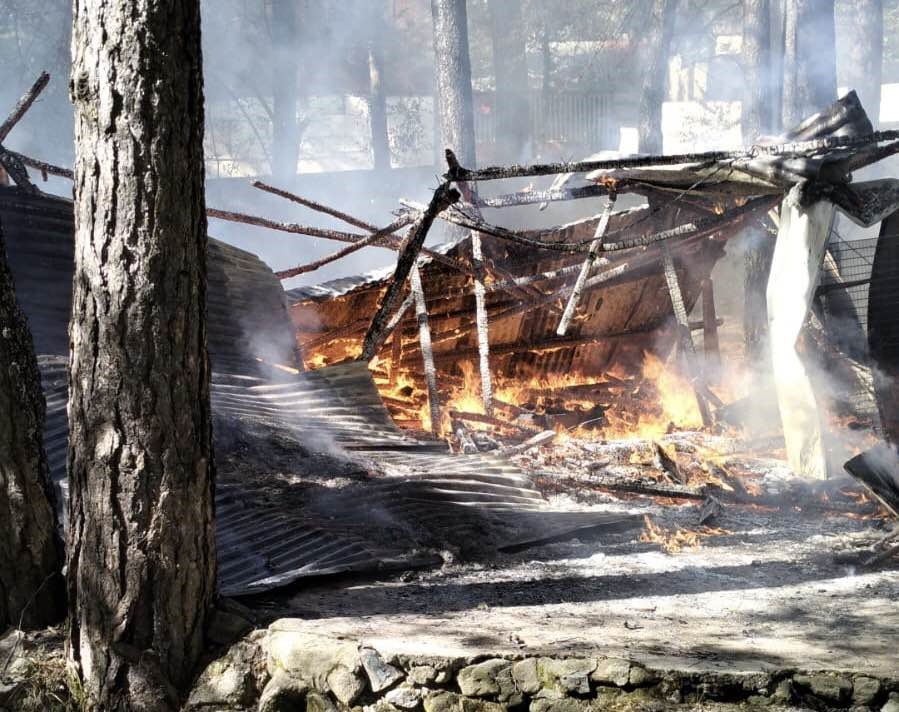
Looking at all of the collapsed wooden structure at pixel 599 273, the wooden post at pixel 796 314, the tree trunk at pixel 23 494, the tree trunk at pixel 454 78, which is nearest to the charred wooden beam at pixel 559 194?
the collapsed wooden structure at pixel 599 273

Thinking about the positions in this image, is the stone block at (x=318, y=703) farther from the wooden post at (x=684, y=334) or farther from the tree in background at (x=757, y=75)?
the tree in background at (x=757, y=75)

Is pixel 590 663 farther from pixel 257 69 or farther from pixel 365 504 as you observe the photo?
pixel 257 69

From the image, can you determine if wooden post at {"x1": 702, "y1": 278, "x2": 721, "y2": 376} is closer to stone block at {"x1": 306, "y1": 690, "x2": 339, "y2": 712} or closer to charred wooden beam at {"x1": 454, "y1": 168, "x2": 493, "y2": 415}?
charred wooden beam at {"x1": 454, "y1": 168, "x2": 493, "y2": 415}

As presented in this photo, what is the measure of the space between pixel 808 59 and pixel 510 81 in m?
11.7

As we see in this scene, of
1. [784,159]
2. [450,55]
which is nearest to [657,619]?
[784,159]

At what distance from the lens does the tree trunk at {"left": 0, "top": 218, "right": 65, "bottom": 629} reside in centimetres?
439

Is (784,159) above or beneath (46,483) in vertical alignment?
above

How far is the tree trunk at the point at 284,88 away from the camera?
28719 millimetres

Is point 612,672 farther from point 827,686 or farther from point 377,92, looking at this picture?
point 377,92

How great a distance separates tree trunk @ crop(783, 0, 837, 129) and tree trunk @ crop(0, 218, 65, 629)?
18458 millimetres

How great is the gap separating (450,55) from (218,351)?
1172 cm

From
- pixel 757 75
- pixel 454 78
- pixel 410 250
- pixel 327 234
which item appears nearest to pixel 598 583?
pixel 410 250

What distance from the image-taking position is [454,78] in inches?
722

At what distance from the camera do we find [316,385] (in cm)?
862
